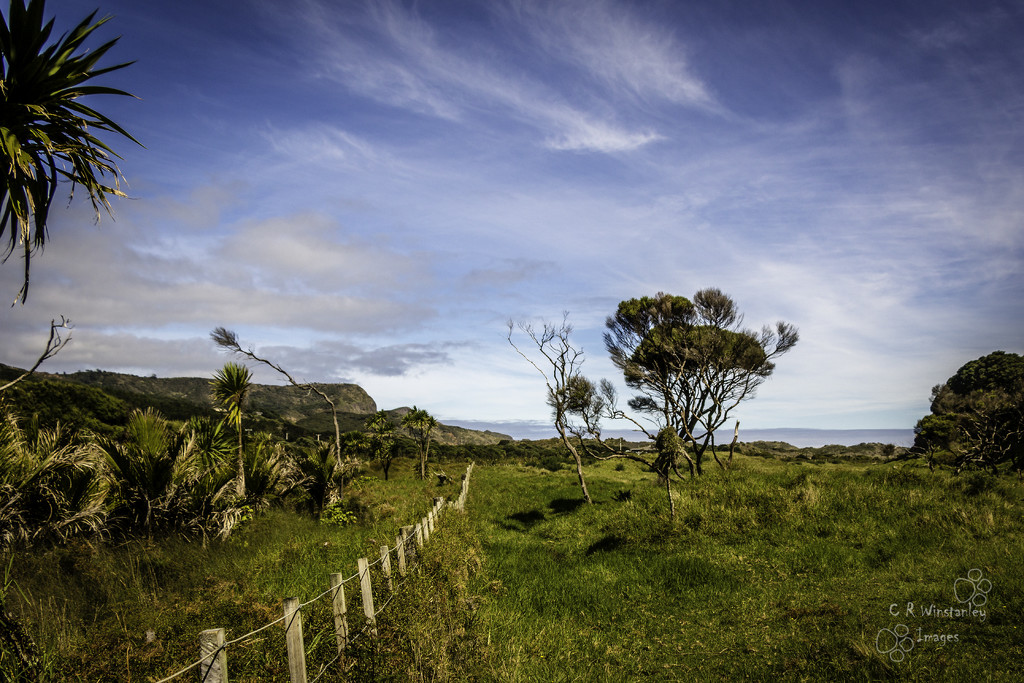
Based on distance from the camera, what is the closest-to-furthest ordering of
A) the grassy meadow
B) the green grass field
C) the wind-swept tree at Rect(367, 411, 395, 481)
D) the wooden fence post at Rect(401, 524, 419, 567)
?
the grassy meadow < the green grass field < the wooden fence post at Rect(401, 524, 419, 567) < the wind-swept tree at Rect(367, 411, 395, 481)

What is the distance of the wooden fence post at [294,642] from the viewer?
402 cm

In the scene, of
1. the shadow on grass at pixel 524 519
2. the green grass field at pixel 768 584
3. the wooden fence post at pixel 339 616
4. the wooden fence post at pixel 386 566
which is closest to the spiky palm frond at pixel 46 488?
the wooden fence post at pixel 386 566

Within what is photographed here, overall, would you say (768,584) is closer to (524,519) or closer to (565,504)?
(524,519)

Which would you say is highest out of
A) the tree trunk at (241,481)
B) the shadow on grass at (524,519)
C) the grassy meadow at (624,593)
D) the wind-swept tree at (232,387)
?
the wind-swept tree at (232,387)

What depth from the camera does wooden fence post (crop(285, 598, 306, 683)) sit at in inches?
158

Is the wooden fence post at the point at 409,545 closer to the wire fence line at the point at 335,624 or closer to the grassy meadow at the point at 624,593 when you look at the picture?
the wire fence line at the point at 335,624

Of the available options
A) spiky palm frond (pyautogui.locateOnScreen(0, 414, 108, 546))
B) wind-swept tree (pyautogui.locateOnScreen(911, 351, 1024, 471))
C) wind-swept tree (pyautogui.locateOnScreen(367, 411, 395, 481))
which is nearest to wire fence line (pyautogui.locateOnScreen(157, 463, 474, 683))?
spiky palm frond (pyautogui.locateOnScreen(0, 414, 108, 546))

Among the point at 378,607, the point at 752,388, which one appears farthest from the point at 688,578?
the point at 752,388

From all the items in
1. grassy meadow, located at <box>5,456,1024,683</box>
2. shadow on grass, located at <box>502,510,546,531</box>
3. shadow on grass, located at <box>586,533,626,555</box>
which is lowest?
shadow on grass, located at <box>502,510,546,531</box>

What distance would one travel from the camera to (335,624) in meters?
5.16

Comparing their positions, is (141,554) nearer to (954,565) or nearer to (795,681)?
(795,681)

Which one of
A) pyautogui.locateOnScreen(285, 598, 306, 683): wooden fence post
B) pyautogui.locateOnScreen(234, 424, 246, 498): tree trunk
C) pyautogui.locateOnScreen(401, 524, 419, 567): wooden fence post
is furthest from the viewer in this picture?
pyautogui.locateOnScreen(234, 424, 246, 498): tree trunk

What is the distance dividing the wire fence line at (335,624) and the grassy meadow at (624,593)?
0.25m

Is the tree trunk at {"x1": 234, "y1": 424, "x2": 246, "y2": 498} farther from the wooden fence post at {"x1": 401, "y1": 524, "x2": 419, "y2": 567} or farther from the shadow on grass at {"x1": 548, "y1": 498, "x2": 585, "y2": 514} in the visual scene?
the shadow on grass at {"x1": 548, "y1": 498, "x2": 585, "y2": 514}
